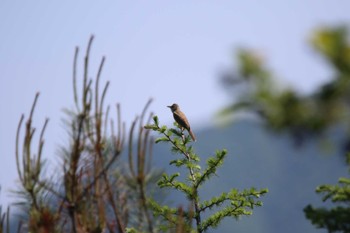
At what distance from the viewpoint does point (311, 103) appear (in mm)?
4027

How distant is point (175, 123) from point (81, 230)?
7.10 m

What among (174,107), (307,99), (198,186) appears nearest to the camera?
(307,99)

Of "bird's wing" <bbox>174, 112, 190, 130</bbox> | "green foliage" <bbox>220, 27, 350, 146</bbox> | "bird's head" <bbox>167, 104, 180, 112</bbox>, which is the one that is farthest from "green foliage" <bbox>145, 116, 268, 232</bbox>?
"green foliage" <bbox>220, 27, 350, 146</bbox>

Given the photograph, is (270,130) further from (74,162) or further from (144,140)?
(74,162)

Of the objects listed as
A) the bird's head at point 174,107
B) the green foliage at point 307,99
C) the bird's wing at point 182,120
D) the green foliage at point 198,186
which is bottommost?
the green foliage at point 307,99

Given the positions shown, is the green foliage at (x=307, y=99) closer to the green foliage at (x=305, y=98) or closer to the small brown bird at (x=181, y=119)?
the green foliage at (x=305, y=98)

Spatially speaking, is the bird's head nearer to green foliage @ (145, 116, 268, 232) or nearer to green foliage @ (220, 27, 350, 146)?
green foliage @ (145, 116, 268, 232)

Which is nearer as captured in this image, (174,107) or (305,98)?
(305,98)

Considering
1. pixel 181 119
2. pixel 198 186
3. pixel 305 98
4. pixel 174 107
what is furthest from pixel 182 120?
pixel 305 98

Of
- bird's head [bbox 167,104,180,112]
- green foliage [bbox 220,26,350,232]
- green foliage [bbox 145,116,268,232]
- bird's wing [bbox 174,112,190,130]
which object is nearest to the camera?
green foliage [bbox 220,26,350,232]

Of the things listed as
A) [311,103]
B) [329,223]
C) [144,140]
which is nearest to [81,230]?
[144,140]

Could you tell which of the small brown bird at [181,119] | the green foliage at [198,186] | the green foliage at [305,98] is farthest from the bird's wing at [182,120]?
the green foliage at [305,98]

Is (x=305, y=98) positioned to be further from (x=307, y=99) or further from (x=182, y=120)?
(x=182, y=120)

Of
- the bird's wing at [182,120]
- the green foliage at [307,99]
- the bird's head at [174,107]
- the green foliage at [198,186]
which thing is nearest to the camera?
the green foliage at [307,99]
